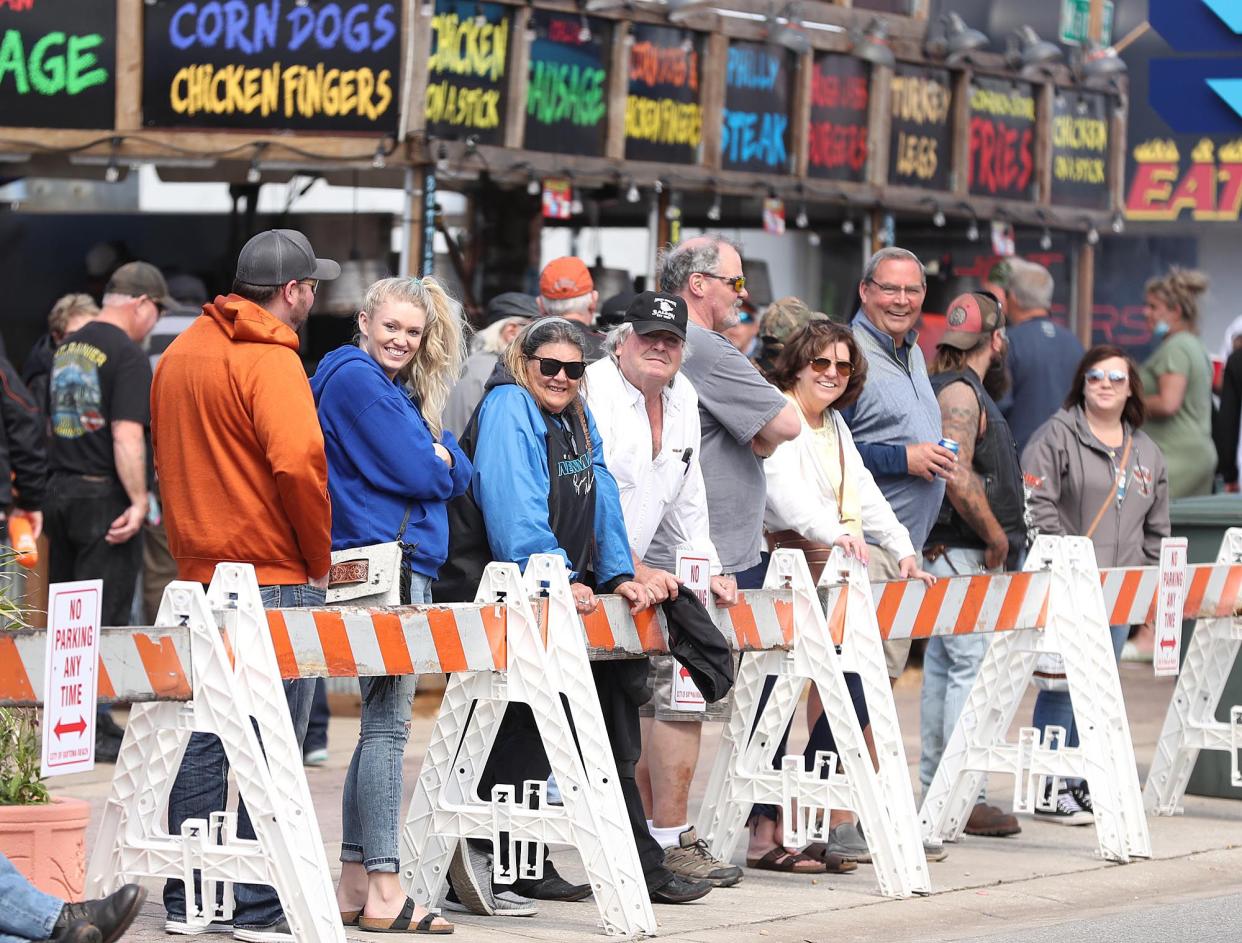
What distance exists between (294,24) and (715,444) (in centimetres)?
406

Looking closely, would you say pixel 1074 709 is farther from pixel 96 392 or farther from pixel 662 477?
pixel 96 392

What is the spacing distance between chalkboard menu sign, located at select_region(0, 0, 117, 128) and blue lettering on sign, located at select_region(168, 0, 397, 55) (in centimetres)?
45

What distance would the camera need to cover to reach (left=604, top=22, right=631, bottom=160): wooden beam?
12.1m

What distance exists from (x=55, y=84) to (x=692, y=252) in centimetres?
442

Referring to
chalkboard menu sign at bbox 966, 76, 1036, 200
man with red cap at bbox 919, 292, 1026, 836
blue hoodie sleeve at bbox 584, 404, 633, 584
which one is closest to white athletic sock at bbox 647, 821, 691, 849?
blue hoodie sleeve at bbox 584, 404, 633, 584

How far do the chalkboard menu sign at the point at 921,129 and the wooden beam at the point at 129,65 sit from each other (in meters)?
4.87

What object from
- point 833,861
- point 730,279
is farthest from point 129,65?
point 833,861

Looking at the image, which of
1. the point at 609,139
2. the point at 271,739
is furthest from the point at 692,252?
the point at 609,139

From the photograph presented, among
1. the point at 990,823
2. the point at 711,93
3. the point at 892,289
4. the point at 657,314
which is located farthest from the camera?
the point at 711,93

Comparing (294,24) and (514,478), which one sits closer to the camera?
(514,478)

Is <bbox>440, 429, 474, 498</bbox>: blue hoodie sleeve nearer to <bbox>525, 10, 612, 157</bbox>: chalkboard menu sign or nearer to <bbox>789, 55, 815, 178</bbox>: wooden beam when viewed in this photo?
<bbox>525, 10, 612, 157</bbox>: chalkboard menu sign

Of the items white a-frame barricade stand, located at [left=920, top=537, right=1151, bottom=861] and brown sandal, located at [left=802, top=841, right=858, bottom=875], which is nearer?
brown sandal, located at [left=802, top=841, right=858, bottom=875]

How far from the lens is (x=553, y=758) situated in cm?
680

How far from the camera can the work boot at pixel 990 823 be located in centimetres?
919
